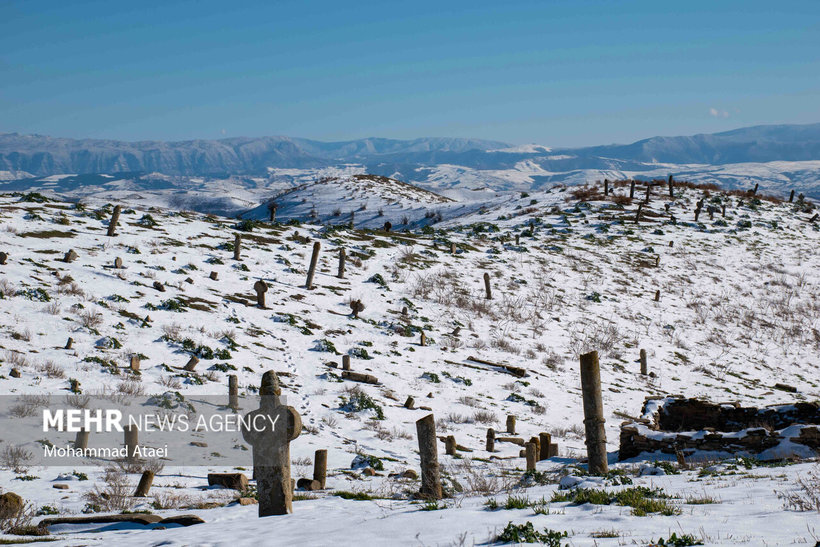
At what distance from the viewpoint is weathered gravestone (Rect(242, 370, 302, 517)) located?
8.14 m

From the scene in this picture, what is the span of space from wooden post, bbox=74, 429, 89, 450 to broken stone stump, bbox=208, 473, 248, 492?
8.75ft

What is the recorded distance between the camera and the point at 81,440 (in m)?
11.7

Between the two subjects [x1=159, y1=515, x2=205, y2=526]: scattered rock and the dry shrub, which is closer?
[x1=159, y1=515, x2=205, y2=526]: scattered rock

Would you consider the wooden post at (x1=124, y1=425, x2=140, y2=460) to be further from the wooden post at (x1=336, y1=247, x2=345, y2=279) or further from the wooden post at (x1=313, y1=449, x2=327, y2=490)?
the wooden post at (x1=336, y1=247, x2=345, y2=279)

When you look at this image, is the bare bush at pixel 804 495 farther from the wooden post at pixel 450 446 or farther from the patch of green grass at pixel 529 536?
the wooden post at pixel 450 446

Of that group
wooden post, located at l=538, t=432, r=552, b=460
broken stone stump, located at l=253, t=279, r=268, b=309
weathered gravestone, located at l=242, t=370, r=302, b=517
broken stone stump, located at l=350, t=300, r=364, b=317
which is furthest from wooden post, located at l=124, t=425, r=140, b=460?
broken stone stump, located at l=350, t=300, r=364, b=317

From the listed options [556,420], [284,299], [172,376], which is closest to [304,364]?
[172,376]

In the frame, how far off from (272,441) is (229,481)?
11.5ft

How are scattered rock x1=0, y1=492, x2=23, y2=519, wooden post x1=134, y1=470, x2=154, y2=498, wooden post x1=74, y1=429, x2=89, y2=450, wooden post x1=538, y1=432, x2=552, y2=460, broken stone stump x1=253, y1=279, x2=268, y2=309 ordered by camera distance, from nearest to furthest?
1. scattered rock x1=0, y1=492, x2=23, y2=519
2. wooden post x1=134, y1=470, x2=154, y2=498
3. wooden post x1=74, y1=429, x2=89, y2=450
4. wooden post x1=538, y1=432, x2=552, y2=460
5. broken stone stump x1=253, y1=279, x2=268, y2=309

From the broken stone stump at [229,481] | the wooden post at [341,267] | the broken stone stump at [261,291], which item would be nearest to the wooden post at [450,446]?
the broken stone stump at [229,481]

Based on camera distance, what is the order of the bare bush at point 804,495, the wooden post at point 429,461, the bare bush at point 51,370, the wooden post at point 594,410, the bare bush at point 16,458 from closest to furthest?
the bare bush at point 804,495, the wooden post at point 429,461, the bare bush at point 16,458, the wooden post at point 594,410, the bare bush at point 51,370

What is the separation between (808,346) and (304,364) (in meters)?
25.4

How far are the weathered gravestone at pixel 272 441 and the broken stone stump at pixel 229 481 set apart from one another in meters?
2.73

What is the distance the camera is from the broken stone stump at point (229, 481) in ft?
35.8
